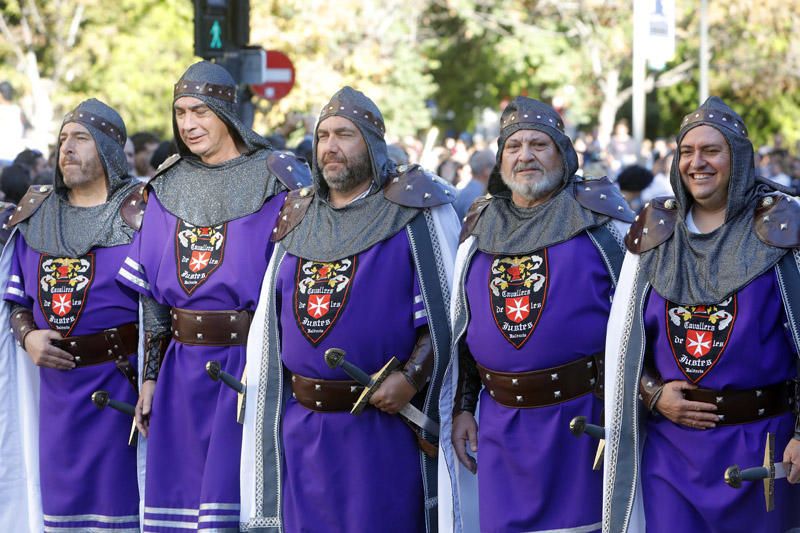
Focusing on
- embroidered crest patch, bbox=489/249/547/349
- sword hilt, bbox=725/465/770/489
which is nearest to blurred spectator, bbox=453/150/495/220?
embroidered crest patch, bbox=489/249/547/349

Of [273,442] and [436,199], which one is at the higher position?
[436,199]

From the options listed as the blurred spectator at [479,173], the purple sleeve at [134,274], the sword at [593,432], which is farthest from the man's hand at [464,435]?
the blurred spectator at [479,173]

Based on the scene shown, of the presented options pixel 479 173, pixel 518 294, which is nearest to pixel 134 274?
pixel 518 294

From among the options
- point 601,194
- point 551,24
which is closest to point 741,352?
point 601,194

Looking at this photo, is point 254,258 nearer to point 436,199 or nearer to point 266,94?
point 436,199

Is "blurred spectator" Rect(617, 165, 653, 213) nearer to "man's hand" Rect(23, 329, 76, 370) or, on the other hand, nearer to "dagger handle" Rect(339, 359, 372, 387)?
"man's hand" Rect(23, 329, 76, 370)

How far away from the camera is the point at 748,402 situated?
5266 mm

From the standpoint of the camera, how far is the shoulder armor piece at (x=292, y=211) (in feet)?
21.0

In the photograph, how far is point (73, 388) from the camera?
23.5 ft

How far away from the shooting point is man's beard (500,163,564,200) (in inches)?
234

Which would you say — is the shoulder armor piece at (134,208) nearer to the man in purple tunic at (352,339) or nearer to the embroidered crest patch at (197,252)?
the embroidered crest patch at (197,252)

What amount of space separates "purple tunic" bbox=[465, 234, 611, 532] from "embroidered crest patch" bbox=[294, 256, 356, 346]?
603 mm

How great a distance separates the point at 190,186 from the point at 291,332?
1126 mm

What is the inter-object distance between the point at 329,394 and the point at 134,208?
1.65 metres
